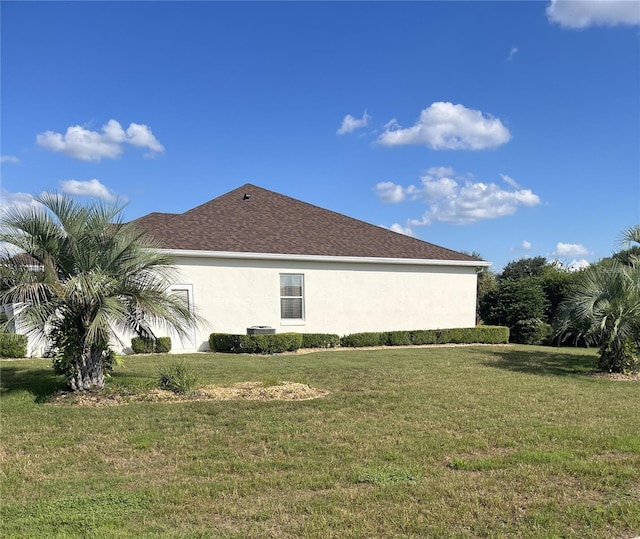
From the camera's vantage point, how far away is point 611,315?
10.4 meters

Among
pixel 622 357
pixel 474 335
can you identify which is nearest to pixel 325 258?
pixel 474 335

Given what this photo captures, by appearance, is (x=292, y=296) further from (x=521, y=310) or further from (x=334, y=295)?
(x=521, y=310)

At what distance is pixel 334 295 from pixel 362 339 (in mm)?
1930

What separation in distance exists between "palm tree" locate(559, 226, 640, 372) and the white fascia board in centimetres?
790

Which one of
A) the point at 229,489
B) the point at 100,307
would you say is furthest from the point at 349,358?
the point at 229,489

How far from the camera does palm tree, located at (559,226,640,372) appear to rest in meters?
10.4

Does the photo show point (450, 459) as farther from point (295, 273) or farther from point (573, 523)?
point (295, 273)

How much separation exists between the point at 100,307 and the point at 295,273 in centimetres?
1002

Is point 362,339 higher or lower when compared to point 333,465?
higher

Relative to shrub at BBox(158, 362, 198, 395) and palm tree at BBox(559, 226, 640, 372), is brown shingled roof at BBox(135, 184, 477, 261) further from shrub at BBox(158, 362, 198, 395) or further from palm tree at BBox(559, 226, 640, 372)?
palm tree at BBox(559, 226, 640, 372)

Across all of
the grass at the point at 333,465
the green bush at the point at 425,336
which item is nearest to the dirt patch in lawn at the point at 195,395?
the grass at the point at 333,465

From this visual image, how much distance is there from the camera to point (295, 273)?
17.0 metres

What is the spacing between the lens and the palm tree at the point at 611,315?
34.0 feet

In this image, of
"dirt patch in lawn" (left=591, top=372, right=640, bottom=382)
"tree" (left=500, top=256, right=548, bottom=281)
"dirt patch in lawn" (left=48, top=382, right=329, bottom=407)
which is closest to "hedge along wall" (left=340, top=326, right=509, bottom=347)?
"dirt patch in lawn" (left=591, top=372, right=640, bottom=382)
